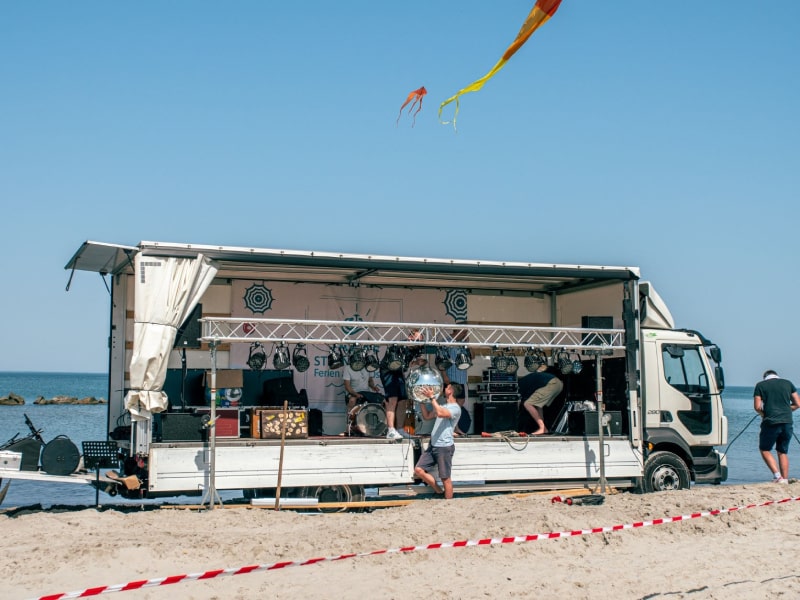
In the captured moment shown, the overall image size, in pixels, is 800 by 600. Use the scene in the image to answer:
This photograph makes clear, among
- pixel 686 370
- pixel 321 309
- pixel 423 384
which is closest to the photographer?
pixel 423 384

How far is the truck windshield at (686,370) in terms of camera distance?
11766mm

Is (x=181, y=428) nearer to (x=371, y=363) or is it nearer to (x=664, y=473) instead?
(x=371, y=363)

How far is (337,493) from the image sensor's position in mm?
10289

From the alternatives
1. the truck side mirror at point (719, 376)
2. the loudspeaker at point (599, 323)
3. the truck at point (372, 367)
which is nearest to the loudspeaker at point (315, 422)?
the truck at point (372, 367)

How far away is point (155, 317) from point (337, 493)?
9.16ft

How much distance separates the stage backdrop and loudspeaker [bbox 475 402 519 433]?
1481 mm

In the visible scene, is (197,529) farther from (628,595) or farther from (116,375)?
(628,595)

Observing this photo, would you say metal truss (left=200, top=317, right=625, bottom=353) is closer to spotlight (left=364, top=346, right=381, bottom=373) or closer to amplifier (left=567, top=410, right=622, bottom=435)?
spotlight (left=364, top=346, right=381, bottom=373)

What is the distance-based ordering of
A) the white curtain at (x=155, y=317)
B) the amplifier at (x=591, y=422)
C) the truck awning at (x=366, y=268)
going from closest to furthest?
the white curtain at (x=155, y=317), the truck awning at (x=366, y=268), the amplifier at (x=591, y=422)

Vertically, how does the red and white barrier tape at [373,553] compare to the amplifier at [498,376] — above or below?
below

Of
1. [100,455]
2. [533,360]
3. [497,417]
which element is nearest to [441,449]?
[533,360]

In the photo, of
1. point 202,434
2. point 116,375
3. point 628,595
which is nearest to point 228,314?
point 116,375

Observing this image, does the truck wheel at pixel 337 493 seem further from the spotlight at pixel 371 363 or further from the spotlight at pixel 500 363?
the spotlight at pixel 500 363

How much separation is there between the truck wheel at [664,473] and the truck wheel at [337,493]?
364cm
